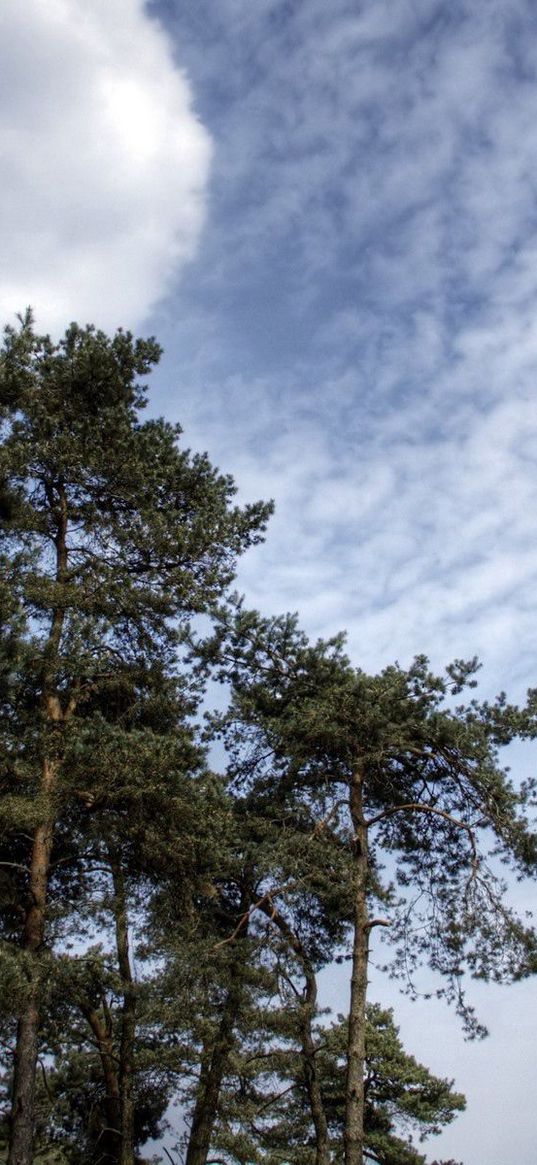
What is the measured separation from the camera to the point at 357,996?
12.6m

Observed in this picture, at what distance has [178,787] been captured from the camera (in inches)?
440

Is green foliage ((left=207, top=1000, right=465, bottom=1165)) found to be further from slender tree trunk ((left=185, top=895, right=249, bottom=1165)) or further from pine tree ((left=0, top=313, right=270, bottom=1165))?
pine tree ((left=0, top=313, right=270, bottom=1165))

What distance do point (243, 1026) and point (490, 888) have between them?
404cm

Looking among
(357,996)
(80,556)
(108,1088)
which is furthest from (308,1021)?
(80,556)

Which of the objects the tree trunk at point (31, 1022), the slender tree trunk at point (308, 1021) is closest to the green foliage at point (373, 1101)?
the slender tree trunk at point (308, 1021)

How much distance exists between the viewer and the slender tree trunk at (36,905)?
9.84 metres

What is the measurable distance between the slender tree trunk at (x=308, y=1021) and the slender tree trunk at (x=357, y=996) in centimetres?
112

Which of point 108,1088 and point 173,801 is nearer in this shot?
point 173,801

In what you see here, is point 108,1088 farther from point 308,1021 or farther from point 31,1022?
point 31,1022

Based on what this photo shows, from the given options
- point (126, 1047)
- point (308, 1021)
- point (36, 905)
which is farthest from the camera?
point (308, 1021)

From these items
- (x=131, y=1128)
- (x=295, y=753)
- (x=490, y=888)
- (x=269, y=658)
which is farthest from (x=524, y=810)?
(x=131, y=1128)

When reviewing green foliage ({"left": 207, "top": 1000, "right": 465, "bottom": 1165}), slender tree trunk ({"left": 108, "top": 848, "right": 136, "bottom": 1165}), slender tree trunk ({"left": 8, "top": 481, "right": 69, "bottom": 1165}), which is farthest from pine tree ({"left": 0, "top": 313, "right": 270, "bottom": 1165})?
green foliage ({"left": 207, "top": 1000, "right": 465, "bottom": 1165})

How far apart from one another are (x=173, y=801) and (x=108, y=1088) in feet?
24.3

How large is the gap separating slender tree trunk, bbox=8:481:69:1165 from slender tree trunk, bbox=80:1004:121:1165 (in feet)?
16.0
